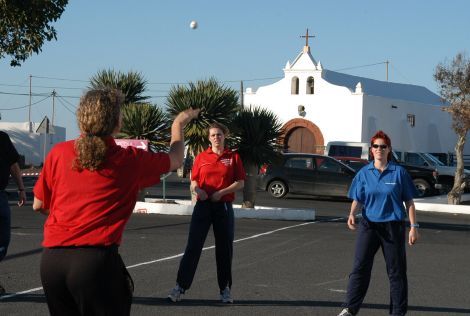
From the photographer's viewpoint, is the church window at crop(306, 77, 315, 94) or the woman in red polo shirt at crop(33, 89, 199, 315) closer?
the woman in red polo shirt at crop(33, 89, 199, 315)

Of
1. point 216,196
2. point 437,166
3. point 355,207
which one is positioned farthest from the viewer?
point 437,166

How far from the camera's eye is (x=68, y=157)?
175 inches

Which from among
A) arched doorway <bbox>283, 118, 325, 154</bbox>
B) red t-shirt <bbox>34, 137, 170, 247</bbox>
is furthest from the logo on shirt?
arched doorway <bbox>283, 118, 325, 154</bbox>

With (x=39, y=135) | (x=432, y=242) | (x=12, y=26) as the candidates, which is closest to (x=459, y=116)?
(x=432, y=242)

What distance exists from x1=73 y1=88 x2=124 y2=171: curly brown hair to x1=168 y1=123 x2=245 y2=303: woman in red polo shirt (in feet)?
14.5

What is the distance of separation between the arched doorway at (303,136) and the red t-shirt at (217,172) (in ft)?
123

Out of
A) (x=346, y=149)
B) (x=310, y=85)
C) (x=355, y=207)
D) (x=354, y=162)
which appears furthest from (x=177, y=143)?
(x=310, y=85)

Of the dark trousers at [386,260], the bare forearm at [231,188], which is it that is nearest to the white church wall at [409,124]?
the bare forearm at [231,188]

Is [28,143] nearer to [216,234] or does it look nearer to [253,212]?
[253,212]

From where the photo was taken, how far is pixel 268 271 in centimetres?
1089

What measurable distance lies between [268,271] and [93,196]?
6.74m

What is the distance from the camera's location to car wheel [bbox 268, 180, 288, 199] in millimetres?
27359

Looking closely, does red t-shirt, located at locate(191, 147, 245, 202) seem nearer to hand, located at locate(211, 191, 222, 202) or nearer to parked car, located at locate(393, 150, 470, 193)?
hand, located at locate(211, 191, 222, 202)

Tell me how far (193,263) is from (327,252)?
4.97 m
